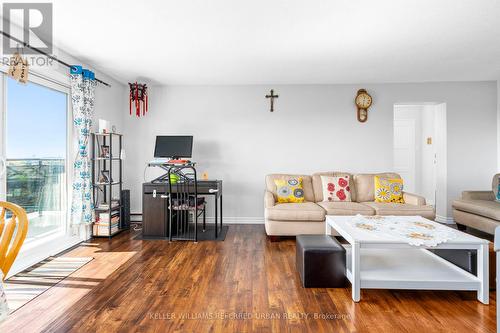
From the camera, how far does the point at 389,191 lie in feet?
13.4

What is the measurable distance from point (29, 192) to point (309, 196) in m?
3.67

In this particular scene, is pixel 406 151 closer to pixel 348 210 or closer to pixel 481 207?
pixel 481 207

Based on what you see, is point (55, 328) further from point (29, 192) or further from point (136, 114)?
point (136, 114)

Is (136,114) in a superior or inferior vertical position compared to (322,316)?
superior

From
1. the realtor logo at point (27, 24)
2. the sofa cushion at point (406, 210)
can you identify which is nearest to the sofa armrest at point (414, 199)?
the sofa cushion at point (406, 210)

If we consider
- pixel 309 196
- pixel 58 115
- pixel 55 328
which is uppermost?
pixel 58 115

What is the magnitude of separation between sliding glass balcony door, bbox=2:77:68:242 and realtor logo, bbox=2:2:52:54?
380mm

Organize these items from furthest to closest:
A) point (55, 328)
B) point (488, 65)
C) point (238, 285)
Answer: point (488, 65) < point (238, 285) < point (55, 328)

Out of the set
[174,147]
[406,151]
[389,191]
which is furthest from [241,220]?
[406,151]

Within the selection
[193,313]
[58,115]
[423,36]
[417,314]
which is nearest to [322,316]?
[417,314]

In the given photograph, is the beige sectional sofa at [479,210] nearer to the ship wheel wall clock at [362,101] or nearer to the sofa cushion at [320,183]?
the sofa cushion at [320,183]

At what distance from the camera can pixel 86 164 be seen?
3.59 metres

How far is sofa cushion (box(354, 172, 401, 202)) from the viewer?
4281 mm

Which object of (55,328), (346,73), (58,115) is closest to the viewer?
(55,328)
